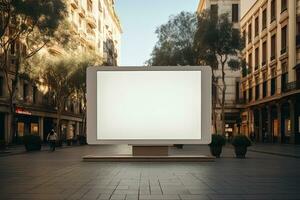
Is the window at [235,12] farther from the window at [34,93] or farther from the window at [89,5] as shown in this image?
the window at [34,93]

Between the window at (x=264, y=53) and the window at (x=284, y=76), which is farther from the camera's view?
the window at (x=264, y=53)

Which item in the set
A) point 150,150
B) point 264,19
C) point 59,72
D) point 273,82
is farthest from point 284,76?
point 150,150

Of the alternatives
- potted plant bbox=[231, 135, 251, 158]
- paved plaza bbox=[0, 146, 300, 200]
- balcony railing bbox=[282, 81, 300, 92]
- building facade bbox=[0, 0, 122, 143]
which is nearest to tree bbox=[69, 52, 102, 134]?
building facade bbox=[0, 0, 122, 143]

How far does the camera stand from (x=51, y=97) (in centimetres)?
5219

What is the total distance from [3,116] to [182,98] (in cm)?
2556

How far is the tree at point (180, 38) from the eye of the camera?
1679 inches

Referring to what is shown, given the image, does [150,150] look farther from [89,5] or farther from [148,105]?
[89,5]

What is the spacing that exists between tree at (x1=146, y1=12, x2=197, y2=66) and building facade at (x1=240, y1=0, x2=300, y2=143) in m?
5.83

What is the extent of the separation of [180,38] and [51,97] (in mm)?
18519

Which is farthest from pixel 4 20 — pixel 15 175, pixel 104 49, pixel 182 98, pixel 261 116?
pixel 104 49

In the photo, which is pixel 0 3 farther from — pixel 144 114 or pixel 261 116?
pixel 261 116

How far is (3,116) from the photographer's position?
1539 inches

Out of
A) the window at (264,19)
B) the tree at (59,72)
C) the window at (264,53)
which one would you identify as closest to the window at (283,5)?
the window at (264,19)

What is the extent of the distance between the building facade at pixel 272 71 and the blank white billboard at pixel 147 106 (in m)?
22.8
